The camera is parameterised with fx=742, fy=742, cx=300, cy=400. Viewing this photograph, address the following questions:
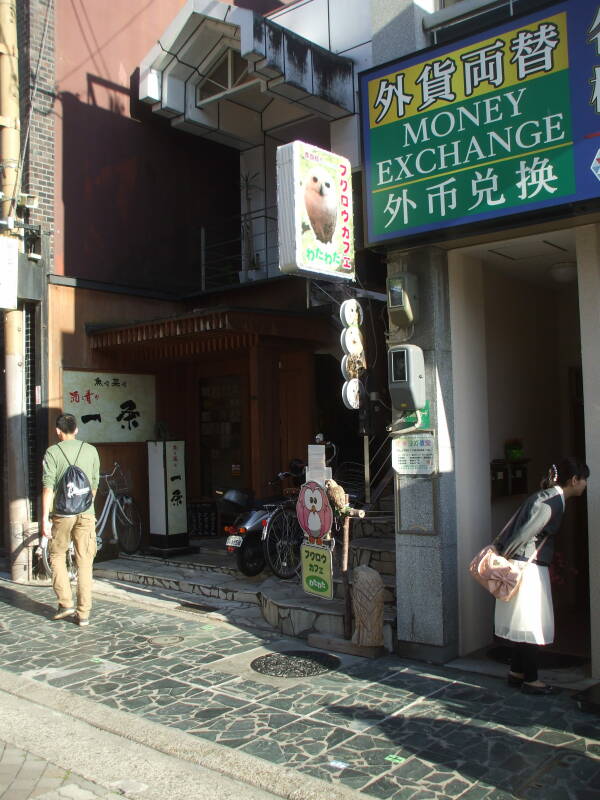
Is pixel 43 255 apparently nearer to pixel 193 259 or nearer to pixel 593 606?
pixel 193 259

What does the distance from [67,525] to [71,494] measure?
1.28ft

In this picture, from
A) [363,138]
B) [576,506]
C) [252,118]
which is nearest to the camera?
[363,138]

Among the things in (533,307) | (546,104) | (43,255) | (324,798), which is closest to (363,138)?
(546,104)

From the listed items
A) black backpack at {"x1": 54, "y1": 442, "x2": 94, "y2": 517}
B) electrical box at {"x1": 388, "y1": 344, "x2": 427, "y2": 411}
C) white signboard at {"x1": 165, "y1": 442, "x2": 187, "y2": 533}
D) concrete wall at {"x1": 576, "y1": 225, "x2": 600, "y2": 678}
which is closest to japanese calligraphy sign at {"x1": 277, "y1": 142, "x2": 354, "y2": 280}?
electrical box at {"x1": 388, "y1": 344, "x2": 427, "y2": 411}

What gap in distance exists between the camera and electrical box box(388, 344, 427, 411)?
21.6 ft

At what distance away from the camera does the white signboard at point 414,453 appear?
6797mm

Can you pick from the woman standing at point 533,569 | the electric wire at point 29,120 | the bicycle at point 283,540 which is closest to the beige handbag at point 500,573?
the woman standing at point 533,569

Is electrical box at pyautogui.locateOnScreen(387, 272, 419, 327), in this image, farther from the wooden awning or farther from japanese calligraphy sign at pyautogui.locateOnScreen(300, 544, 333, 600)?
the wooden awning

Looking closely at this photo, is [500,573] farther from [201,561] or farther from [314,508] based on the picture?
[201,561]

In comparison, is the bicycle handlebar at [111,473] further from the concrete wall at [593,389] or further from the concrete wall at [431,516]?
the concrete wall at [593,389]

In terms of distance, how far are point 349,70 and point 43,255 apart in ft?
17.7

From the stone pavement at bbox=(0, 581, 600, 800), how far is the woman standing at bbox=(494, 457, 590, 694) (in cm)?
38

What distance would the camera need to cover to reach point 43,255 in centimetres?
1139

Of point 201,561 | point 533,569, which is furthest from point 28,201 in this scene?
point 533,569
